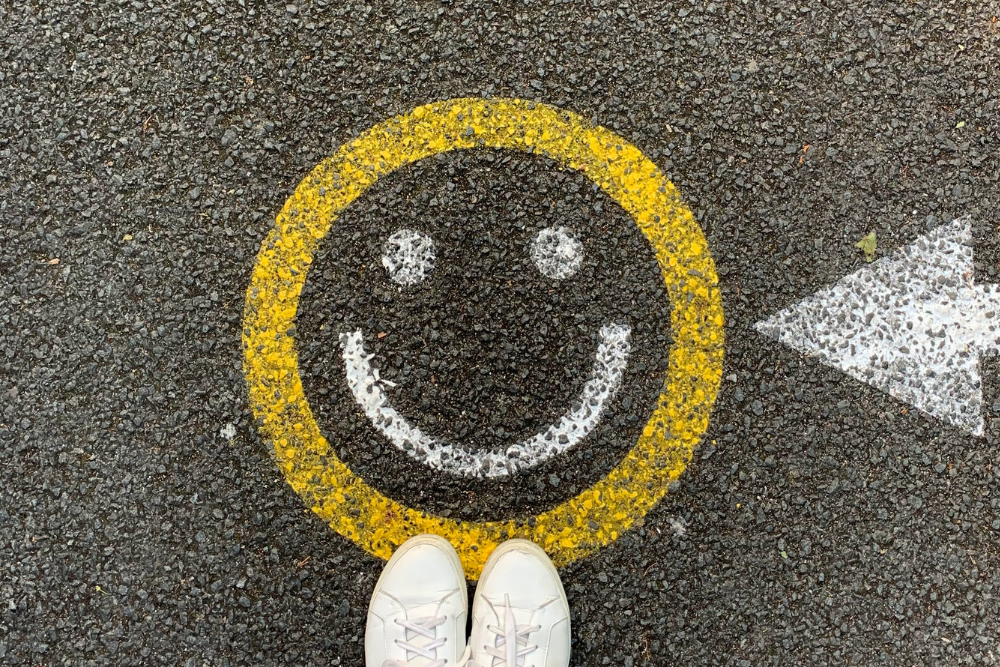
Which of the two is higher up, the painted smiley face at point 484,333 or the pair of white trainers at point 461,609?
the painted smiley face at point 484,333

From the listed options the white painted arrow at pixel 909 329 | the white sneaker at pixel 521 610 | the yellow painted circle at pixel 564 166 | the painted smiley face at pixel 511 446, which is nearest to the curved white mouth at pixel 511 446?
the painted smiley face at pixel 511 446

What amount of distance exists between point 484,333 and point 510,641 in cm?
104

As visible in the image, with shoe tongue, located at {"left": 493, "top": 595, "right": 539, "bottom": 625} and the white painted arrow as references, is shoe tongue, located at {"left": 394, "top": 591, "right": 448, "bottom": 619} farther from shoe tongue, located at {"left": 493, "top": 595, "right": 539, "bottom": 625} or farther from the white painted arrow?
the white painted arrow

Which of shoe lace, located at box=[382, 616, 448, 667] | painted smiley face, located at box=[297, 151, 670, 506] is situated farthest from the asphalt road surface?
shoe lace, located at box=[382, 616, 448, 667]

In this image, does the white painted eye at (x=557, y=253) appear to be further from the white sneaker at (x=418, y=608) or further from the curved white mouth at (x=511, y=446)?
the white sneaker at (x=418, y=608)

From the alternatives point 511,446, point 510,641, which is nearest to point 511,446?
point 511,446

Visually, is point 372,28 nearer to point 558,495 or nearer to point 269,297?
point 269,297

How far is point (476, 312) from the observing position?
1.96 m

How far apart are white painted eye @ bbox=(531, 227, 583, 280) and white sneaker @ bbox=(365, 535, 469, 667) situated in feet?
3.18

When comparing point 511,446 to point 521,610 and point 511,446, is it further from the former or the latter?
point 521,610

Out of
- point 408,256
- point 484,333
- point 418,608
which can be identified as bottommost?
point 418,608

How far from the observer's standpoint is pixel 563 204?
200 centimetres

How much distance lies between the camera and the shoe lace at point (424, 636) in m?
1.96

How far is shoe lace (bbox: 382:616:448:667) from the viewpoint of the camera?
196 centimetres
